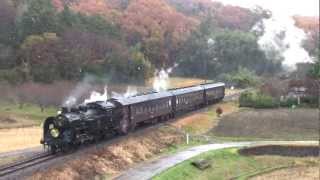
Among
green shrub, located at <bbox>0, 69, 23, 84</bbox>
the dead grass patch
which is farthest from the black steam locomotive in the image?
green shrub, located at <bbox>0, 69, 23, 84</bbox>

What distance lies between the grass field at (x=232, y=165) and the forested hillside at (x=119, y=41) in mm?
30232

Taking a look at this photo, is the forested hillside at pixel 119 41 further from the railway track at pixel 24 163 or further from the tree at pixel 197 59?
the railway track at pixel 24 163

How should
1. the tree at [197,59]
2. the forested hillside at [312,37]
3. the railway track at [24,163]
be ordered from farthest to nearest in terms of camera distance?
the tree at [197,59] → the forested hillside at [312,37] → the railway track at [24,163]

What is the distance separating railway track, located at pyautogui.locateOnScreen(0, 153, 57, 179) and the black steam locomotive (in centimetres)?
79

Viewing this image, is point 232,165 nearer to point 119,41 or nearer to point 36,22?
point 36,22

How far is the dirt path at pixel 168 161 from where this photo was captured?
30688 millimetres

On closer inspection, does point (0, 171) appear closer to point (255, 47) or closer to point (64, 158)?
point (64, 158)

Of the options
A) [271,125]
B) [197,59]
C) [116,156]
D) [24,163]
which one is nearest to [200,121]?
[271,125]

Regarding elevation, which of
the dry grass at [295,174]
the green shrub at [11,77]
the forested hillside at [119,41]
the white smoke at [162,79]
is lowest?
the dry grass at [295,174]

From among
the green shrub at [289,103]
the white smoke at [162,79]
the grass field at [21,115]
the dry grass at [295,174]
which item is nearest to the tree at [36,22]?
the grass field at [21,115]

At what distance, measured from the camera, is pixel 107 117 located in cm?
3653

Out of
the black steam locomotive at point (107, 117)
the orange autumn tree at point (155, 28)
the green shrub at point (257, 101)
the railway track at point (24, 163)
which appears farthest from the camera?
the orange autumn tree at point (155, 28)

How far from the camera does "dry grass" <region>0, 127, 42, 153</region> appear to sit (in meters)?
39.6

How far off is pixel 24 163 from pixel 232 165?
46.1 ft
